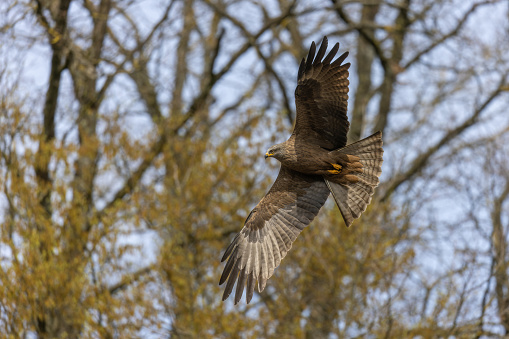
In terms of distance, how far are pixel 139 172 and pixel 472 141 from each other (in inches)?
305

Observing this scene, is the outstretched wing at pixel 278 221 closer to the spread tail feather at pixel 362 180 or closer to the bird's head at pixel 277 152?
the spread tail feather at pixel 362 180

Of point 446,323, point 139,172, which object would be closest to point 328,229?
point 446,323

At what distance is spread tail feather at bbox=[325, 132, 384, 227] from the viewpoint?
650cm

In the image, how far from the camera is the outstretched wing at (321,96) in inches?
249

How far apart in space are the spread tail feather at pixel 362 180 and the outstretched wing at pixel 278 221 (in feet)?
1.39

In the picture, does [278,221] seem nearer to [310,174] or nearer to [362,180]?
[310,174]

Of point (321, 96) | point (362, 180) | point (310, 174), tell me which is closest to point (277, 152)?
point (310, 174)

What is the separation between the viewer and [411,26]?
1612cm

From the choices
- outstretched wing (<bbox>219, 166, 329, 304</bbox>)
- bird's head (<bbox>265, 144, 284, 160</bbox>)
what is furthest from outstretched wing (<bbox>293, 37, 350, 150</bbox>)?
outstretched wing (<bbox>219, 166, 329, 304</bbox>)

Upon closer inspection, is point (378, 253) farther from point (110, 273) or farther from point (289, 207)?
point (110, 273)

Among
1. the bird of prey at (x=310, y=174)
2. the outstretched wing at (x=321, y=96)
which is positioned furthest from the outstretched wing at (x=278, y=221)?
the outstretched wing at (x=321, y=96)

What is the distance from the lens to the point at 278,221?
7.14 meters

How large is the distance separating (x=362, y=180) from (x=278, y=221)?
3.61ft

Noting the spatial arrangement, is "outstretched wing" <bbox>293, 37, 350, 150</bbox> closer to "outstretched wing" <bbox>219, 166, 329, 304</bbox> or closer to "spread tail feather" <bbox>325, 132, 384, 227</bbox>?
"spread tail feather" <bbox>325, 132, 384, 227</bbox>
